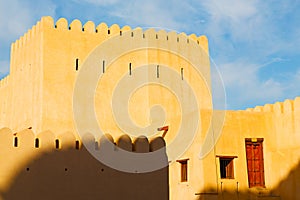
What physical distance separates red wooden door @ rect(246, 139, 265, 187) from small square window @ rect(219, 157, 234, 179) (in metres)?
0.56

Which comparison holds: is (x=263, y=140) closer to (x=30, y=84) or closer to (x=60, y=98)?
(x=60, y=98)

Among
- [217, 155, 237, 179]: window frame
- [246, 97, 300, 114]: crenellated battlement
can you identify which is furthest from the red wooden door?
[246, 97, 300, 114]: crenellated battlement

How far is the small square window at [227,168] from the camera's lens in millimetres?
13039

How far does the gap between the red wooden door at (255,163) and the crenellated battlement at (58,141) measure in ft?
19.6

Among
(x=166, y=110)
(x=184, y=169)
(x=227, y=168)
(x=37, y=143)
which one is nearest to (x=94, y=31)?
(x=166, y=110)

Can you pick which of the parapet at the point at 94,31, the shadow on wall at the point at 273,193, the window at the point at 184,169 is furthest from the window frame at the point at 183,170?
the parapet at the point at 94,31

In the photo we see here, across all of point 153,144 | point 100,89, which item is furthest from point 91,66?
point 153,144

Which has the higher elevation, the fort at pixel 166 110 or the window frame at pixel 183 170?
the fort at pixel 166 110

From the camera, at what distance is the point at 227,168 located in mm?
13102

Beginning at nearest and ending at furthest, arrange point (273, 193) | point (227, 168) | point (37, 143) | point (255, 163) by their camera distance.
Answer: point (37, 143)
point (227, 168)
point (273, 193)
point (255, 163)

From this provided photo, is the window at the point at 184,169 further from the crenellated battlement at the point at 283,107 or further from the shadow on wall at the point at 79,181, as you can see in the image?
the shadow on wall at the point at 79,181

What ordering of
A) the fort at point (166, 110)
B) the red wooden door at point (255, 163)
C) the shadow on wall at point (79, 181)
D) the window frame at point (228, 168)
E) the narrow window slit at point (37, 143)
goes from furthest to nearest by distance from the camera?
the red wooden door at point (255, 163) → the window frame at point (228, 168) → the fort at point (166, 110) → the narrow window slit at point (37, 143) → the shadow on wall at point (79, 181)

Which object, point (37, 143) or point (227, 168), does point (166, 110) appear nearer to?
point (227, 168)

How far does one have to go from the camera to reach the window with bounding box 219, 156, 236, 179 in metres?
13.0
